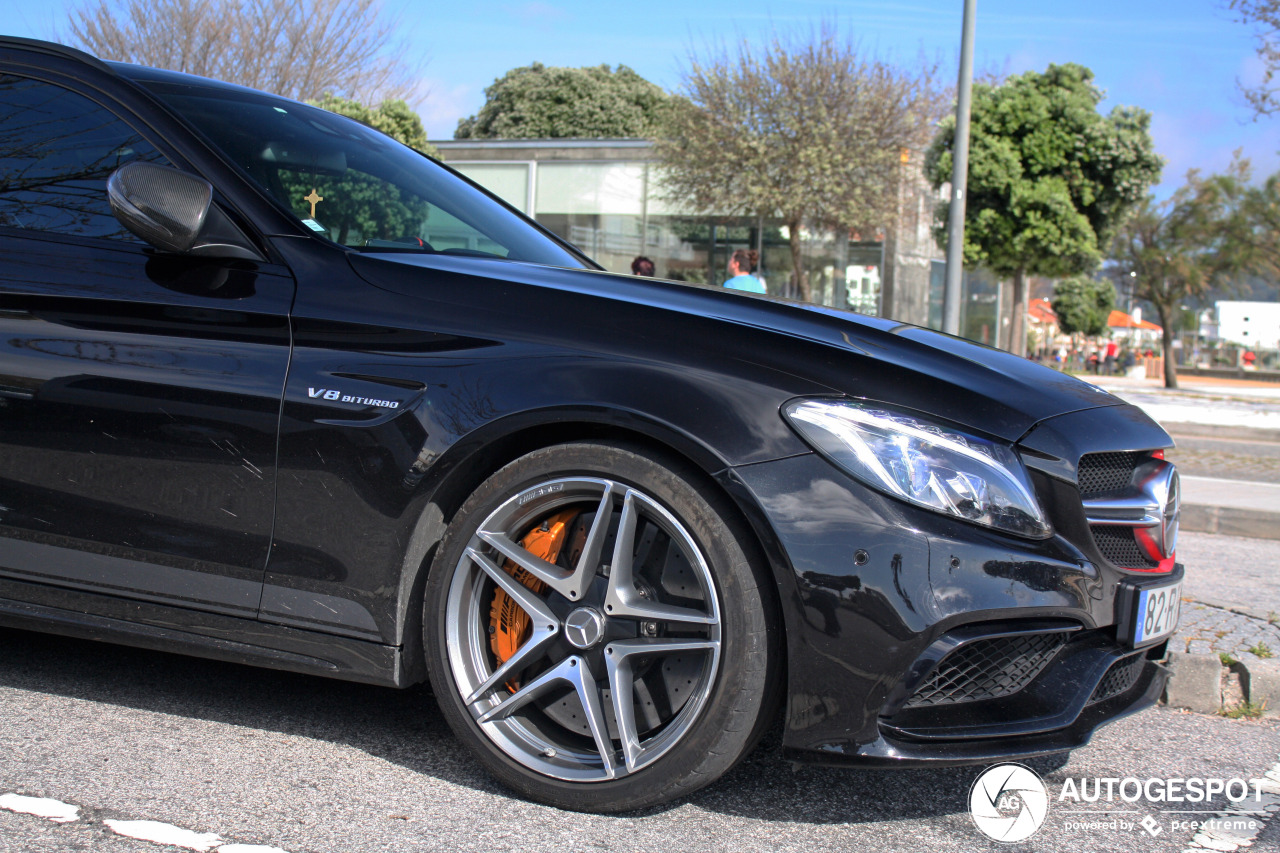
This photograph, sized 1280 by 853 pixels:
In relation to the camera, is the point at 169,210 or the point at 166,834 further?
the point at 169,210

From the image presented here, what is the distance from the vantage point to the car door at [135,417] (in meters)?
2.43

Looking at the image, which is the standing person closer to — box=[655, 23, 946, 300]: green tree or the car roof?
the car roof

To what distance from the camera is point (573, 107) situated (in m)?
47.6

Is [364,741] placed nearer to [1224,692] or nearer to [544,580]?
[544,580]

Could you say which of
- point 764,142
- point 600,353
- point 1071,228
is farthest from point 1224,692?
point 764,142

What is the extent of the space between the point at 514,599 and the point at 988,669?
981mm

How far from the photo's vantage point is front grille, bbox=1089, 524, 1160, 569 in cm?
225

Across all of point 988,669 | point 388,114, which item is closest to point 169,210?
point 988,669

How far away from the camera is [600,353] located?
2250 mm

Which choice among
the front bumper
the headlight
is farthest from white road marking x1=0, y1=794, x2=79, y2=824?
the headlight

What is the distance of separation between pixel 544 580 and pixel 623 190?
81.6 feet

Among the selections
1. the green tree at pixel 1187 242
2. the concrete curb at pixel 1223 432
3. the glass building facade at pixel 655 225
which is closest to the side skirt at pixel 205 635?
the concrete curb at pixel 1223 432

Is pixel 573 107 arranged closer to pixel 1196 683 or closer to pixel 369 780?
pixel 1196 683

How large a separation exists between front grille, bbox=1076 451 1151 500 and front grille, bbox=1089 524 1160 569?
0.08m
